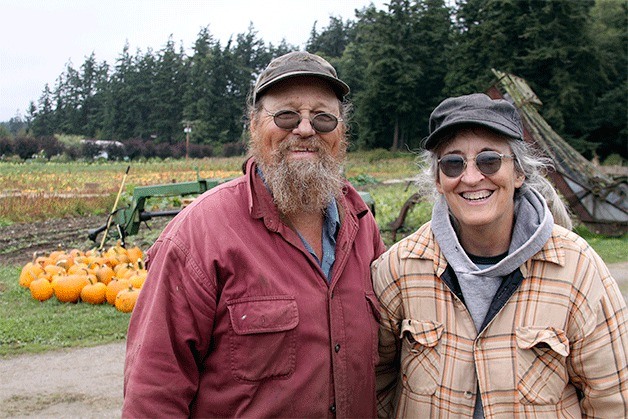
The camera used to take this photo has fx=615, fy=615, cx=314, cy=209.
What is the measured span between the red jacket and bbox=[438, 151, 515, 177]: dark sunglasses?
0.54 meters

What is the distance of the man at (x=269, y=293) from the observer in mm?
1938

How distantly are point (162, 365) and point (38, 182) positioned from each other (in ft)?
58.7

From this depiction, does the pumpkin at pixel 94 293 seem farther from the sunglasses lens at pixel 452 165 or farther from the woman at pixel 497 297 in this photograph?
the sunglasses lens at pixel 452 165

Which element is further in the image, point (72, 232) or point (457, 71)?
point (457, 71)

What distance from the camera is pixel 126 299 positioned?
659 cm

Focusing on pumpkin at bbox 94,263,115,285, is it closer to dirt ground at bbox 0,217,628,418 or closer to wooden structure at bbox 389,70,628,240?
dirt ground at bbox 0,217,628,418

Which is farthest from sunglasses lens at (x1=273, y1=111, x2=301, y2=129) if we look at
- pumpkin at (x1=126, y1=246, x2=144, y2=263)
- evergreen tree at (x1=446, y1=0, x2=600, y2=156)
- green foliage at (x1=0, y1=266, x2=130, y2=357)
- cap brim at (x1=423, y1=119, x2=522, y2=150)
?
evergreen tree at (x1=446, y1=0, x2=600, y2=156)

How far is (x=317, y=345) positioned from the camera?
2.07 m

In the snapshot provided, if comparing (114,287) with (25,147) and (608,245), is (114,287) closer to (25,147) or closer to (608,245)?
(608,245)

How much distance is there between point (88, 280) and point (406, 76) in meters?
42.4

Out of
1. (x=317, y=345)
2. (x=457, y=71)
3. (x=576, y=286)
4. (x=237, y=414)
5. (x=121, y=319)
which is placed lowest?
(x=121, y=319)

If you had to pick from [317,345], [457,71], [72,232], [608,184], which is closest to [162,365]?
[317,345]

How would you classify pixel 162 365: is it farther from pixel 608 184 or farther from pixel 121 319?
pixel 608 184

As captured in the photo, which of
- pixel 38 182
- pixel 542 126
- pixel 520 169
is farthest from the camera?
pixel 38 182
